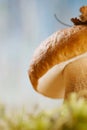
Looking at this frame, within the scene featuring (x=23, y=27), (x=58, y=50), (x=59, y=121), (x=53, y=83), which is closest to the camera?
(x=59, y=121)

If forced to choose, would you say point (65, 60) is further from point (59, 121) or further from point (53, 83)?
point (59, 121)

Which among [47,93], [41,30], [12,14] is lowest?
[47,93]

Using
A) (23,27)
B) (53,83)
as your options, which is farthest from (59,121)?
(23,27)

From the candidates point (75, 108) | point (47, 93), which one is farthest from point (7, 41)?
point (75, 108)

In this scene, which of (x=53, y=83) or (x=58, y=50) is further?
(x=53, y=83)

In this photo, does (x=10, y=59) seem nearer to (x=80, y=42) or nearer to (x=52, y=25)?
(x=52, y=25)

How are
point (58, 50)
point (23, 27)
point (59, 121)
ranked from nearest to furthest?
1. point (59, 121)
2. point (58, 50)
3. point (23, 27)

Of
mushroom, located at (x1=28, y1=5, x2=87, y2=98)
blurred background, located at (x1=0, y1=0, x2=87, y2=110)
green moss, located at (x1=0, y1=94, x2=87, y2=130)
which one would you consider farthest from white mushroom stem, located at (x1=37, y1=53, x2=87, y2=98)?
green moss, located at (x1=0, y1=94, x2=87, y2=130)
